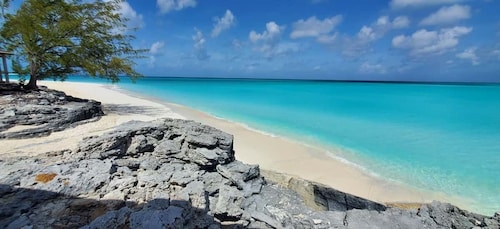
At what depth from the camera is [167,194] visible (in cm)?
391

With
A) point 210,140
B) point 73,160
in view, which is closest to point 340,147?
point 210,140

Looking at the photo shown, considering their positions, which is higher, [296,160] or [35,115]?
[35,115]

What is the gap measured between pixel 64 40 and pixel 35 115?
5.05 metres

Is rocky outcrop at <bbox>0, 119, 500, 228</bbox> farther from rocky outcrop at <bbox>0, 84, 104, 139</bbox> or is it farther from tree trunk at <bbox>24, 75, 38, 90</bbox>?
tree trunk at <bbox>24, 75, 38, 90</bbox>

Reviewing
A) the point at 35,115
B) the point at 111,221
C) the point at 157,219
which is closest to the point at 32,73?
the point at 35,115

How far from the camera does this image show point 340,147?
35.2 feet

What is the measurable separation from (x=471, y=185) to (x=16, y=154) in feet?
36.1

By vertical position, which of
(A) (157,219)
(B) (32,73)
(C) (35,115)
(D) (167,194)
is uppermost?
(B) (32,73)

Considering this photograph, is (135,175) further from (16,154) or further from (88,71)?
(88,71)

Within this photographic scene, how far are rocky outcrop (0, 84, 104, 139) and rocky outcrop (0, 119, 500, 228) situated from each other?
3.19m

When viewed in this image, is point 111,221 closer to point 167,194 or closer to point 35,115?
point 167,194

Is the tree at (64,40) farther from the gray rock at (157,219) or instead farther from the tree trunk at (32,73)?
the gray rock at (157,219)

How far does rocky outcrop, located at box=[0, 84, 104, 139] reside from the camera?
7.76m

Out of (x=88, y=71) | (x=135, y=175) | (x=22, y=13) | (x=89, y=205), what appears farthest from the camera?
(x=88, y=71)
